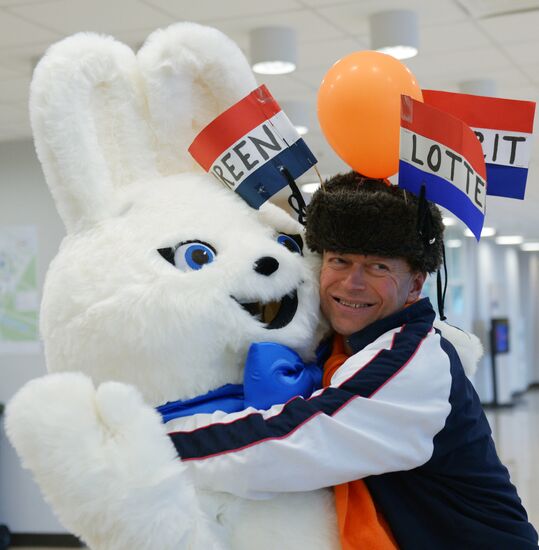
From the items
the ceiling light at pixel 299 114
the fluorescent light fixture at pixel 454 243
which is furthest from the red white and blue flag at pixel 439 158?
the fluorescent light fixture at pixel 454 243

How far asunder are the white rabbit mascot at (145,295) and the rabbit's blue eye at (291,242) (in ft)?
0.05

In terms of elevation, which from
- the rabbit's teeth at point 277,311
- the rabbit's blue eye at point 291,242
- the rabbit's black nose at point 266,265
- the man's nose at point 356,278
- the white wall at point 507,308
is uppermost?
the rabbit's blue eye at point 291,242

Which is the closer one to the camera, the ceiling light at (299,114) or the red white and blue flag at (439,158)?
the red white and blue flag at (439,158)

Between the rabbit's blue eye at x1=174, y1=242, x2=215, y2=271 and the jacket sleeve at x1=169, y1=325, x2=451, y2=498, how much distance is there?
290 millimetres

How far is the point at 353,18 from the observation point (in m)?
3.95

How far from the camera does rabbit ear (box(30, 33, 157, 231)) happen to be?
1715mm

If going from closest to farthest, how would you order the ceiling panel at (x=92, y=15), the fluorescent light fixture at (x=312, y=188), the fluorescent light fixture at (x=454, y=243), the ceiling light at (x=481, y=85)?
1. the fluorescent light fixture at (x=312, y=188)
2. the ceiling panel at (x=92, y=15)
3. the ceiling light at (x=481, y=85)
4. the fluorescent light fixture at (x=454, y=243)

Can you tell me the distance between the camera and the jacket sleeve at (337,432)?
1.44 meters

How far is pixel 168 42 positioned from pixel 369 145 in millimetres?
474

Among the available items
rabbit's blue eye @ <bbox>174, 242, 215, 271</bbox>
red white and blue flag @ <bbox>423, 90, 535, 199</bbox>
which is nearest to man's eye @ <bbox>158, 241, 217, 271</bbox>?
rabbit's blue eye @ <bbox>174, 242, 215, 271</bbox>

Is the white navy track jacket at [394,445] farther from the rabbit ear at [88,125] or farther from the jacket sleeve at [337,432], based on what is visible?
the rabbit ear at [88,125]

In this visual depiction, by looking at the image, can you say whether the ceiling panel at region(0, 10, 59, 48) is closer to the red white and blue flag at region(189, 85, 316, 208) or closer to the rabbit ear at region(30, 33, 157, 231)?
the rabbit ear at region(30, 33, 157, 231)

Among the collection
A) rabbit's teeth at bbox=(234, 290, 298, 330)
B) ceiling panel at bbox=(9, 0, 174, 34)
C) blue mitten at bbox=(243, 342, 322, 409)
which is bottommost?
blue mitten at bbox=(243, 342, 322, 409)

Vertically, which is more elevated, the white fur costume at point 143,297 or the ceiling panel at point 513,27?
the ceiling panel at point 513,27
